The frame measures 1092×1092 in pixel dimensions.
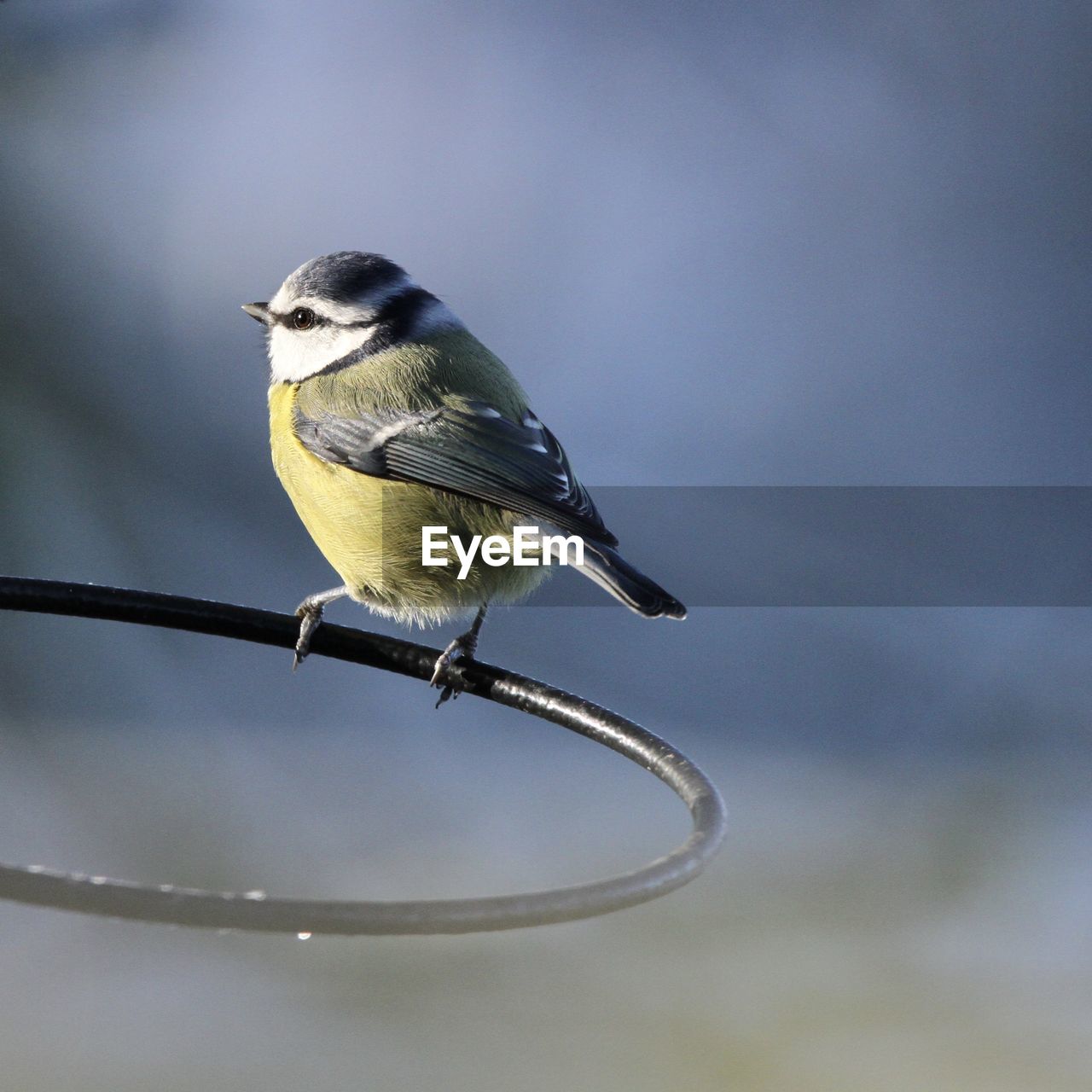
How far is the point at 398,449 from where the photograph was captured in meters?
1.31

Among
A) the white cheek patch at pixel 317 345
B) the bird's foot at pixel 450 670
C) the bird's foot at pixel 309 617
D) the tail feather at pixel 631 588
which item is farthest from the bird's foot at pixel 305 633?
the white cheek patch at pixel 317 345

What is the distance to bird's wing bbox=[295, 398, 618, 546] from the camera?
1240 mm

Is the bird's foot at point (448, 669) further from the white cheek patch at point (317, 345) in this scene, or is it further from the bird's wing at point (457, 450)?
the white cheek patch at point (317, 345)

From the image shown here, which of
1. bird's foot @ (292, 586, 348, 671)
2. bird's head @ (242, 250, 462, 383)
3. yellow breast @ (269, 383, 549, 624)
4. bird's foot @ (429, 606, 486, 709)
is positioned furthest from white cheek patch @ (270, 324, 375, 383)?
bird's foot @ (429, 606, 486, 709)

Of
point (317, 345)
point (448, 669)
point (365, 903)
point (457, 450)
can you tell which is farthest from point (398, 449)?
point (365, 903)

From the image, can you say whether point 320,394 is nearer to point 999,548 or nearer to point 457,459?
point 457,459

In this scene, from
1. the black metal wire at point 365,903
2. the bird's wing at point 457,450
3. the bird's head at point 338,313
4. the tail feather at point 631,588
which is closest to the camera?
the black metal wire at point 365,903

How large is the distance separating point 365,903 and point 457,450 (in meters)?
0.80

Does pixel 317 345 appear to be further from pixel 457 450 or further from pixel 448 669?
pixel 448 669

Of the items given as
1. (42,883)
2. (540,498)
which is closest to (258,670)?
(540,498)

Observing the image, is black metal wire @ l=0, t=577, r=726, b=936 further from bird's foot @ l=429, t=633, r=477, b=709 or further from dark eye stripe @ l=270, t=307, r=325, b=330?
dark eye stripe @ l=270, t=307, r=325, b=330

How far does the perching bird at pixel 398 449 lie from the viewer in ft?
4.15

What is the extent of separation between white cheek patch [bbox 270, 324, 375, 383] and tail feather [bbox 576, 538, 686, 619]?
52 centimetres

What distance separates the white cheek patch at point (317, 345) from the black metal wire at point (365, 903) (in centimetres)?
46
